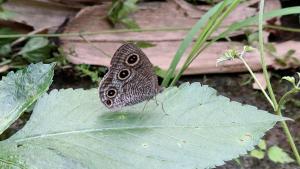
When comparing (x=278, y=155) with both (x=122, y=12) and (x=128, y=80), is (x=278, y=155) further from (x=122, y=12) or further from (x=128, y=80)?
(x=122, y=12)

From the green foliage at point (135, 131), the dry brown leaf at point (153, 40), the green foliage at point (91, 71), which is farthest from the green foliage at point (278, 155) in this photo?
the green foliage at point (91, 71)

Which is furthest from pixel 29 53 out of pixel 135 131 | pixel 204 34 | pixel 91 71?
pixel 135 131

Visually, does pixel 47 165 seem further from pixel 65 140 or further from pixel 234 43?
pixel 234 43

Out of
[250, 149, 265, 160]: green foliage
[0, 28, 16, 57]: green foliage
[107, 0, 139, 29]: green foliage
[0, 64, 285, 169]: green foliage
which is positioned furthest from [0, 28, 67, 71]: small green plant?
[0, 64, 285, 169]: green foliage

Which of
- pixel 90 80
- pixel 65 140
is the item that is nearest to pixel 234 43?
pixel 90 80

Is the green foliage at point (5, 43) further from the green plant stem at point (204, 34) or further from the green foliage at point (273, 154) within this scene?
the green foliage at point (273, 154)

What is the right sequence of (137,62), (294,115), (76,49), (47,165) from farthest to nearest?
→ 1. (76,49)
2. (294,115)
3. (137,62)
4. (47,165)
